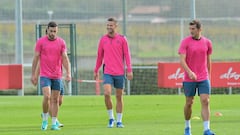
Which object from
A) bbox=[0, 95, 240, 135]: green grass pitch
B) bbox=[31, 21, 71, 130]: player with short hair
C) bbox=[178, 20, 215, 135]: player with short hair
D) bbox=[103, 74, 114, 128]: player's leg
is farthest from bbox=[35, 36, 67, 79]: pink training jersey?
bbox=[178, 20, 215, 135]: player with short hair

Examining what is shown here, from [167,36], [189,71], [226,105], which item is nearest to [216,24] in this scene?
[167,36]

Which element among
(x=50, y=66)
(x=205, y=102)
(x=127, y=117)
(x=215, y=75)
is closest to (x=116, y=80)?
(x=50, y=66)

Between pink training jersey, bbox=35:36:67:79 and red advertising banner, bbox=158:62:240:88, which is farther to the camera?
red advertising banner, bbox=158:62:240:88

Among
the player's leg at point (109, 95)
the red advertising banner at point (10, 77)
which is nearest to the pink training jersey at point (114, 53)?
the player's leg at point (109, 95)

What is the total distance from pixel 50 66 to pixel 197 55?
373cm

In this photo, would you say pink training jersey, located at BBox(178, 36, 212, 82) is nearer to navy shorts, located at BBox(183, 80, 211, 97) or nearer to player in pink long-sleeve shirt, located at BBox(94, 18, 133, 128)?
navy shorts, located at BBox(183, 80, 211, 97)

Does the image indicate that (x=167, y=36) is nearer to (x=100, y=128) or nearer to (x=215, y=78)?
(x=215, y=78)

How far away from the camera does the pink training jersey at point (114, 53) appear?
2038 cm

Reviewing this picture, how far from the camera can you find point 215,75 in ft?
118

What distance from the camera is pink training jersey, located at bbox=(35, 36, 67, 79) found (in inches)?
786

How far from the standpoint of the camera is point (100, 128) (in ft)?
65.8

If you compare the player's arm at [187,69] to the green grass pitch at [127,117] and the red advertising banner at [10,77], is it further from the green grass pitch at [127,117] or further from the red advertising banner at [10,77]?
the red advertising banner at [10,77]

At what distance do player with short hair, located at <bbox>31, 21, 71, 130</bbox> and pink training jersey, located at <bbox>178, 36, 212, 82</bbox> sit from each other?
10.8ft

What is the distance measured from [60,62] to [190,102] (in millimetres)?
3601
